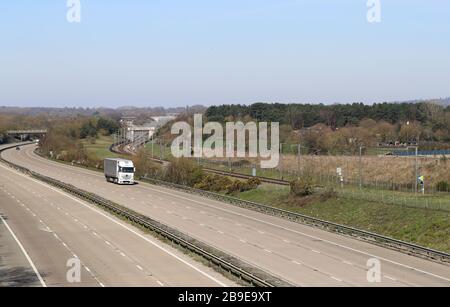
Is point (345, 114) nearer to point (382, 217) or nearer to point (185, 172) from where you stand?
point (185, 172)

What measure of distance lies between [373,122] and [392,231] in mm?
119258

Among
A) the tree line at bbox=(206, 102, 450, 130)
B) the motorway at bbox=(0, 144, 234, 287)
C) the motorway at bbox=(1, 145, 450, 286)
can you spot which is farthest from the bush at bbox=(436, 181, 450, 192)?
the tree line at bbox=(206, 102, 450, 130)

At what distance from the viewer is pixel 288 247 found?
1385 inches

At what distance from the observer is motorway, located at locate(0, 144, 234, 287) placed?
85.8 ft

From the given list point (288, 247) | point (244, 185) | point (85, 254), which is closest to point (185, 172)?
point (244, 185)

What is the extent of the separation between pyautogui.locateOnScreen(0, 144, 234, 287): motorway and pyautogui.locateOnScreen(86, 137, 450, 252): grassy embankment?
51.8ft

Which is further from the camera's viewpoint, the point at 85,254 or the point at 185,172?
the point at 185,172

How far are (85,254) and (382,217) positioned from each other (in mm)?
22585

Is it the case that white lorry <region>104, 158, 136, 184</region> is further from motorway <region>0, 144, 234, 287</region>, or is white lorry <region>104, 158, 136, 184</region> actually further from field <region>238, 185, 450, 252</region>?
motorway <region>0, 144, 234, 287</region>

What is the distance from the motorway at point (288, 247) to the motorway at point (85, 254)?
3316 mm

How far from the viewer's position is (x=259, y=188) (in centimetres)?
6856

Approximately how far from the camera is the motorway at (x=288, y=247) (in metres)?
27.3
